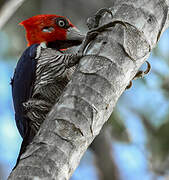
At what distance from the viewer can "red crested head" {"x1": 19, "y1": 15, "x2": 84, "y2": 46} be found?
3.80 metres

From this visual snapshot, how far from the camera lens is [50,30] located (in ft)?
12.8

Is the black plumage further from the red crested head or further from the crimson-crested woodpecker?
the red crested head

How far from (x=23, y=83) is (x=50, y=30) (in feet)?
3.03

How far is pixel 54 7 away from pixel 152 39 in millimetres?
3996

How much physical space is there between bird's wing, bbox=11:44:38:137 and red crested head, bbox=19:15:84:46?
0.47 meters

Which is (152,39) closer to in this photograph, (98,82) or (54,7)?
(98,82)

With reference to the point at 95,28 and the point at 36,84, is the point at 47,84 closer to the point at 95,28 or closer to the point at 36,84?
the point at 36,84

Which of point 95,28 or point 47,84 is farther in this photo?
point 47,84

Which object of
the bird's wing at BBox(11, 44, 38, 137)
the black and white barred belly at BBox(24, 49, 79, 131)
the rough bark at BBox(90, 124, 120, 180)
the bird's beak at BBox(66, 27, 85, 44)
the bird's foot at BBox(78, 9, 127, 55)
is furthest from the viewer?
the rough bark at BBox(90, 124, 120, 180)

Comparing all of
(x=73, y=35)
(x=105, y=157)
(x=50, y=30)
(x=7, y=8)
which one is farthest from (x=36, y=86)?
(x=105, y=157)

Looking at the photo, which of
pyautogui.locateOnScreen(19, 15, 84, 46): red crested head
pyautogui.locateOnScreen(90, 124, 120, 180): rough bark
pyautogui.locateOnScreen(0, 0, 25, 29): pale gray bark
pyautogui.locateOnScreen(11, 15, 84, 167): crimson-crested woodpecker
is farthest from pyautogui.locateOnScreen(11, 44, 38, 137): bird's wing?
pyautogui.locateOnScreen(90, 124, 120, 180): rough bark

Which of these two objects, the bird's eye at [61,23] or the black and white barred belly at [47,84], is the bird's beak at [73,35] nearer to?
the bird's eye at [61,23]

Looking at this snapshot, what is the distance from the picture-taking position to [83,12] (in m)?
6.91

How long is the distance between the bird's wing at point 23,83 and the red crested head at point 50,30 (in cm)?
47
